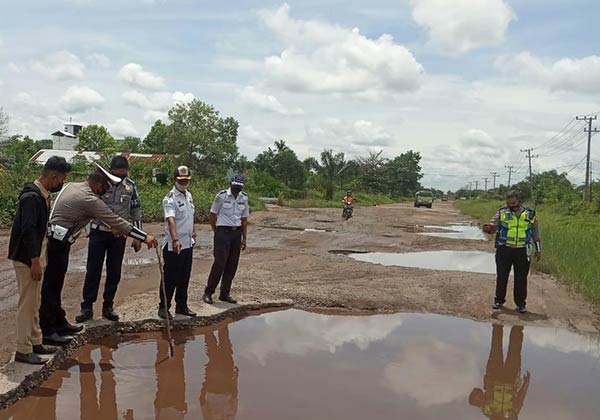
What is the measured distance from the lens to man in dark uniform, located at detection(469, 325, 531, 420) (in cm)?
409

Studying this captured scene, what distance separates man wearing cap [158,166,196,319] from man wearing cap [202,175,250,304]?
632mm

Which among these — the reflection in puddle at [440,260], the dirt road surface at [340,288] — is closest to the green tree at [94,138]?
the dirt road surface at [340,288]

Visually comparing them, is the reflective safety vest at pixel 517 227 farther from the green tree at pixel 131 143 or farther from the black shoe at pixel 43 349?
the green tree at pixel 131 143

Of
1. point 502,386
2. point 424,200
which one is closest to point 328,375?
point 502,386

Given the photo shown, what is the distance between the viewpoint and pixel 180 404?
3883 mm

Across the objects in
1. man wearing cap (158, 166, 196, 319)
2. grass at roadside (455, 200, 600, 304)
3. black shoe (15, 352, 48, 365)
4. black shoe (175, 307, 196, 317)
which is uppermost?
man wearing cap (158, 166, 196, 319)

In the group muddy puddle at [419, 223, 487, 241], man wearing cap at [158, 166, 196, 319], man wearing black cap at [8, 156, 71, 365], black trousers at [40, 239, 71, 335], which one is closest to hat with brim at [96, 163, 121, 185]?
man wearing black cap at [8, 156, 71, 365]

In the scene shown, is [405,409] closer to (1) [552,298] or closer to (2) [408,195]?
(1) [552,298]

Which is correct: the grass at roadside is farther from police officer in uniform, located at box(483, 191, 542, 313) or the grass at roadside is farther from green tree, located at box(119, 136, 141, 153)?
green tree, located at box(119, 136, 141, 153)

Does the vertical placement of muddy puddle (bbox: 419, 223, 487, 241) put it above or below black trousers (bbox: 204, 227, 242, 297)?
below

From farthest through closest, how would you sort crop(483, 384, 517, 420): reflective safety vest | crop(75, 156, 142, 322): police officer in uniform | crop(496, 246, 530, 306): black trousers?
1. crop(496, 246, 530, 306): black trousers
2. crop(75, 156, 142, 322): police officer in uniform
3. crop(483, 384, 517, 420): reflective safety vest

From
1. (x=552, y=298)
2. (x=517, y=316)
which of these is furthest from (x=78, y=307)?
(x=552, y=298)

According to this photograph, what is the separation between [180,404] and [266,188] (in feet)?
128

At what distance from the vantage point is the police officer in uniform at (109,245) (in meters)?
5.14
